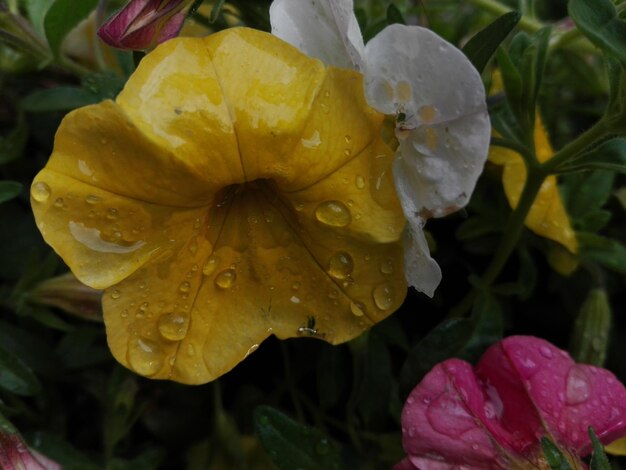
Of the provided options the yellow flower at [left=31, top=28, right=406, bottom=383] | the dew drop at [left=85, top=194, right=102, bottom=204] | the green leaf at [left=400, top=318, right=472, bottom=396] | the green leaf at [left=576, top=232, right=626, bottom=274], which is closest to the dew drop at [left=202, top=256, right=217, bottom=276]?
the yellow flower at [left=31, top=28, right=406, bottom=383]

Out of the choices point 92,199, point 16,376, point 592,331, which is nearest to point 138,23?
point 92,199

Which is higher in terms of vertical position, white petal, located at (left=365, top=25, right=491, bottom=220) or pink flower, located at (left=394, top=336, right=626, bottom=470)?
white petal, located at (left=365, top=25, right=491, bottom=220)

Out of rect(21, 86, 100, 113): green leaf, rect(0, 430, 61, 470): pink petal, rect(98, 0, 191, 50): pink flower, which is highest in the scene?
rect(98, 0, 191, 50): pink flower

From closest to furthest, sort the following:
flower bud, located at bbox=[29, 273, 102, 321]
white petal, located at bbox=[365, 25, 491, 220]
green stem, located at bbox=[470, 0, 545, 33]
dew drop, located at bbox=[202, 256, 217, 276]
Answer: white petal, located at bbox=[365, 25, 491, 220], dew drop, located at bbox=[202, 256, 217, 276], flower bud, located at bbox=[29, 273, 102, 321], green stem, located at bbox=[470, 0, 545, 33]

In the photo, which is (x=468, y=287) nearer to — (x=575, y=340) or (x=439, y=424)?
(x=575, y=340)

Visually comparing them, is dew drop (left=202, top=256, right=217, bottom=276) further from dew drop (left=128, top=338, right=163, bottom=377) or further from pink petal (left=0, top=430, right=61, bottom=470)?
pink petal (left=0, top=430, right=61, bottom=470)

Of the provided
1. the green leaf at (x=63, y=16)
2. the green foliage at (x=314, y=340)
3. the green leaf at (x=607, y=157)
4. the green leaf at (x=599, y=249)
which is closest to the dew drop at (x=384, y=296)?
the green foliage at (x=314, y=340)
